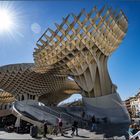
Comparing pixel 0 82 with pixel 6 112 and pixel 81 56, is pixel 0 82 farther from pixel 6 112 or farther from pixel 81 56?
pixel 81 56

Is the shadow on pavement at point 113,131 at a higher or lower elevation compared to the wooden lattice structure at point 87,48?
lower

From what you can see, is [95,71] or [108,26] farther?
[95,71]

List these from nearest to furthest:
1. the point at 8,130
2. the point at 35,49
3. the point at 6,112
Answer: the point at 8,130 < the point at 6,112 < the point at 35,49

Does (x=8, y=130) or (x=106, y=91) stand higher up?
(x=106, y=91)

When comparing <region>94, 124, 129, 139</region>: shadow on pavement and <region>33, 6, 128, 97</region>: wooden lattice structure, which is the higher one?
<region>33, 6, 128, 97</region>: wooden lattice structure

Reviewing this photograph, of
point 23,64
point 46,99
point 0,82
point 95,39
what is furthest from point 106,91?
point 46,99

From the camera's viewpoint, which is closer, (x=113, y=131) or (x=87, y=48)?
(x=113, y=131)

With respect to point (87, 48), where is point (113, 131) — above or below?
below

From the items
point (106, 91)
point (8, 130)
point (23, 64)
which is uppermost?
point (23, 64)

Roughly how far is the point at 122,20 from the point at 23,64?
30189 mm

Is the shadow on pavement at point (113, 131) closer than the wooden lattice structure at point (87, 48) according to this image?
Yes

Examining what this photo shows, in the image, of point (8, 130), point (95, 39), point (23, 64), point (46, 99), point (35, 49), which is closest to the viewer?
point (8, 130)

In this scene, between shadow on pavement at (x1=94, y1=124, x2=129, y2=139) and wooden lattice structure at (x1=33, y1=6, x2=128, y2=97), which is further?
wooden lattice structure at (x1=33, y1=6, x2=128, y2=97)

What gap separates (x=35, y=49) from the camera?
3059 centimetres
